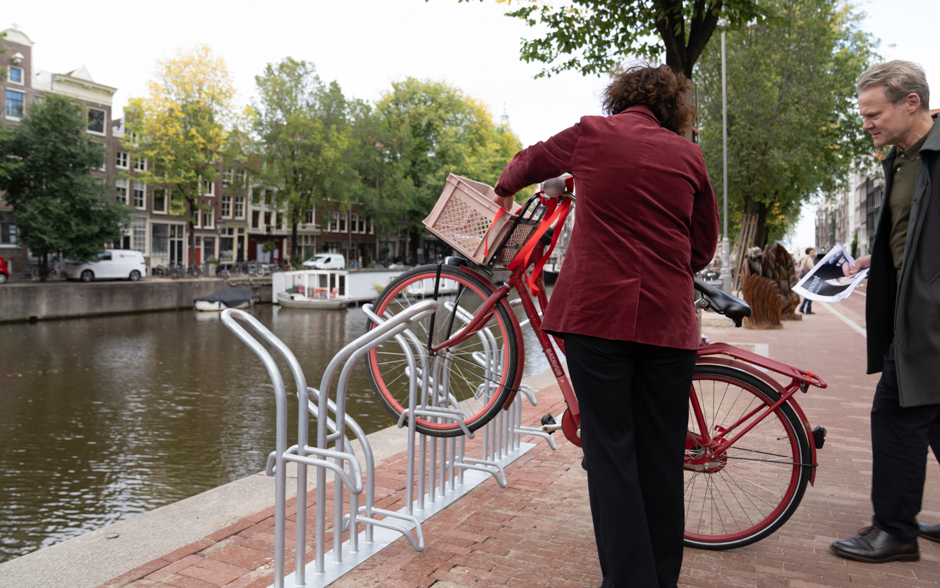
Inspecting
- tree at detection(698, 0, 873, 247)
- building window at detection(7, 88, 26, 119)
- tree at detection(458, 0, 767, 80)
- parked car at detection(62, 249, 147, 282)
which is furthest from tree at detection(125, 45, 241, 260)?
tree at detection(458, 0, 767, 80)

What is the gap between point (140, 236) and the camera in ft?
137

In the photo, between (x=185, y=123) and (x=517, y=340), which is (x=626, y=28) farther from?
(x=185, y=123)

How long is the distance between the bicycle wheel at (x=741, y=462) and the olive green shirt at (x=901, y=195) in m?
0.84

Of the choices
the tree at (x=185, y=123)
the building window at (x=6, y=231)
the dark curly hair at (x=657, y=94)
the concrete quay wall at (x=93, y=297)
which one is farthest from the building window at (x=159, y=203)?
the dark curly hair at (x=657, y=94)

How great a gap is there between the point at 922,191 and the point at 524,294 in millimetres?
1644

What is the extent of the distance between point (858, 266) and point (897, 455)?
2.83 ft

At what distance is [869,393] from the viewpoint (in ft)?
23.9

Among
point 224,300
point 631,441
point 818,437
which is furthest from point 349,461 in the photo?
point 224,300

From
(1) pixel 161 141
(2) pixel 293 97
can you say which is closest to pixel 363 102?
(2) pixel 293 97

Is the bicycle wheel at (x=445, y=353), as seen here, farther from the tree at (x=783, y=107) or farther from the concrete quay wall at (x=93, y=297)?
the concrete quay wall at (x=93, y=297)

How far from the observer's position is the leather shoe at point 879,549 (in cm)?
297

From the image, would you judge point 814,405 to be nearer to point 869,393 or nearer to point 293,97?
point 869,393

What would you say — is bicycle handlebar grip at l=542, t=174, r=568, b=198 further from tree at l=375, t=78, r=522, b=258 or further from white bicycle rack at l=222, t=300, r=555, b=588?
tree at l=375, t=78, r=522, b=258

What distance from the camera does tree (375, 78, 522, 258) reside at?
45.9 metres
